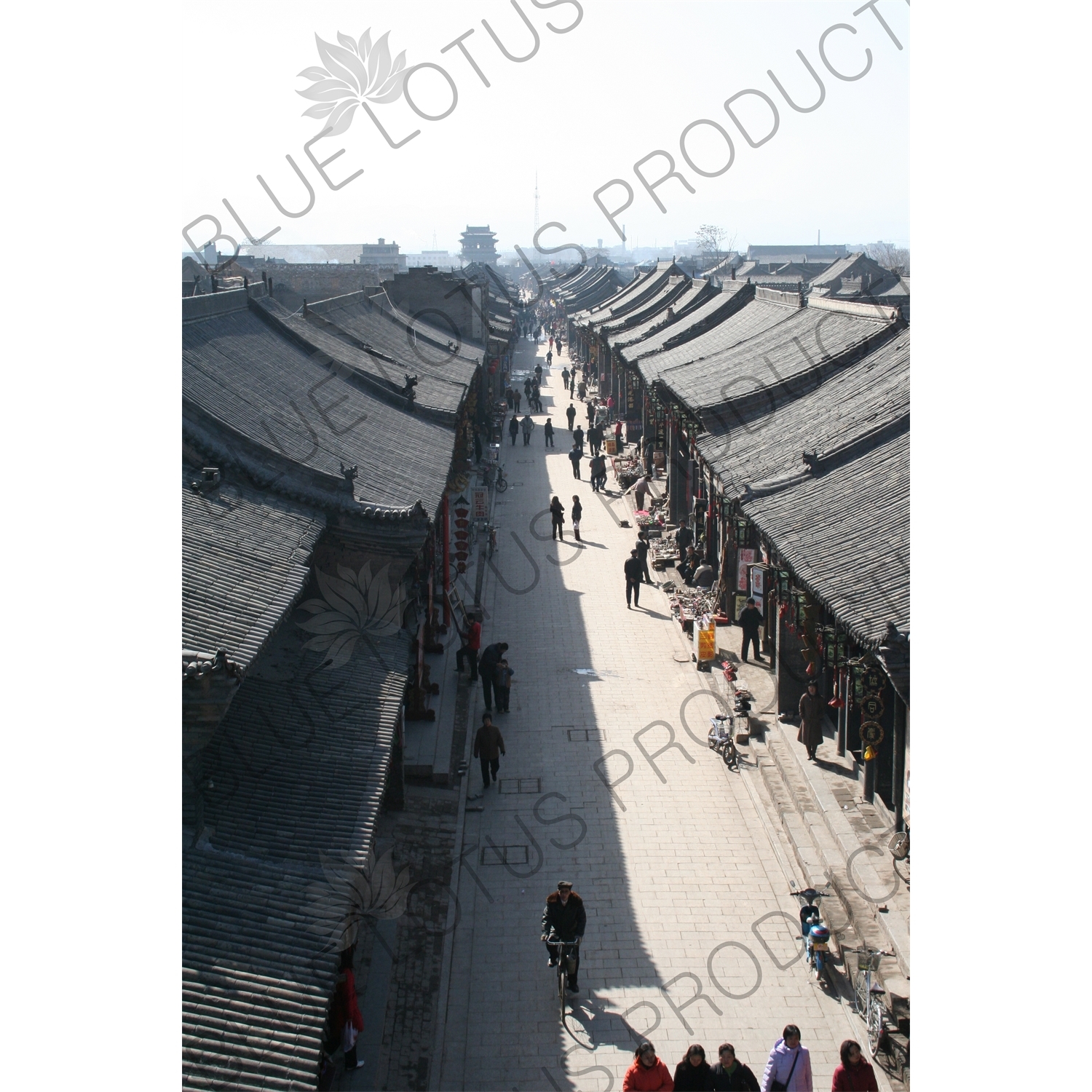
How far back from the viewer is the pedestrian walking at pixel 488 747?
1623 cm

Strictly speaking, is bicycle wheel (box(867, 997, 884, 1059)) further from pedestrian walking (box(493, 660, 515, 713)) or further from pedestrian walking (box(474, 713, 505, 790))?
pedestrian walking (box(493, 660, 515, 713))

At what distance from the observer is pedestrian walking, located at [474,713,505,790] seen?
1623cm

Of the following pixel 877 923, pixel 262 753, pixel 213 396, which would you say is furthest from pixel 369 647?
pixel 877 923

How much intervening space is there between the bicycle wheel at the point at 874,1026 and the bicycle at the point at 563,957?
303 cm

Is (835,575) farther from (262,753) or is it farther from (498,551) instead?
(498,551)

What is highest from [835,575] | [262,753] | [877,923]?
[835,575]

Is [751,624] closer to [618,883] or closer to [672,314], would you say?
[618,883]

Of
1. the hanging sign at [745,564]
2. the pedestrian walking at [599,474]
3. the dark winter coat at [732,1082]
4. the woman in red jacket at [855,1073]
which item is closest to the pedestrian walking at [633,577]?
the hanging sign at [745,564]

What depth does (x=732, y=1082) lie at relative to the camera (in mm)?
9555

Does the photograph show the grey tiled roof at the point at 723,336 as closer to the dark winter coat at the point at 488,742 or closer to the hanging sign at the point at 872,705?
the dark winter coat at the point at 488,742

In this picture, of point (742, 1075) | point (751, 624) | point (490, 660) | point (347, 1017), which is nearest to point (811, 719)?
point (751, 624)

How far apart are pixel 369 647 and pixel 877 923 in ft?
22.6

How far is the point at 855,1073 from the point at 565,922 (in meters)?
3.51

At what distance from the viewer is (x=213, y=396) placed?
1628 centimetres
